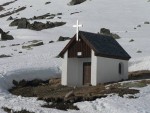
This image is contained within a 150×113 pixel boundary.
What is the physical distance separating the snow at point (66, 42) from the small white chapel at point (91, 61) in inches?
139

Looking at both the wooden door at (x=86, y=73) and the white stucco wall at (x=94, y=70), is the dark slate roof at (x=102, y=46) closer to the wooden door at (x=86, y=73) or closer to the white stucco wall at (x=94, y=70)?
the white stucco wall at (x=94, y=70)

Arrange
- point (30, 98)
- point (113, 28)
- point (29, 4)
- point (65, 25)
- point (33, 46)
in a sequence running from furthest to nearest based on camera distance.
Answer: 1. point (29, 4)
2. point (65, 25)
3. point (113, 28)
4. point (33, 46)
5. point (30, 98)

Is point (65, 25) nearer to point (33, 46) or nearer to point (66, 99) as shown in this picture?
point (33, 46)

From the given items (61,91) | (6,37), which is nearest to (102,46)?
(61,91)

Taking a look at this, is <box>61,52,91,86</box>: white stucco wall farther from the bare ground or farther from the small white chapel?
the bare ground

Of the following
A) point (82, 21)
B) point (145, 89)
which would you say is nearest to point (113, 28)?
point (82, 21)

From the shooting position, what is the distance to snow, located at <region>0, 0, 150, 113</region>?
27078mm

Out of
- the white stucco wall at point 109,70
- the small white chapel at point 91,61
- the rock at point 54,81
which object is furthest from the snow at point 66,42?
the white stucco wall at point 109,70

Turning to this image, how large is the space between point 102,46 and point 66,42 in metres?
26.1

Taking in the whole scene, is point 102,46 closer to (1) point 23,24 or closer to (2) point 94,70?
(2) point 94,70

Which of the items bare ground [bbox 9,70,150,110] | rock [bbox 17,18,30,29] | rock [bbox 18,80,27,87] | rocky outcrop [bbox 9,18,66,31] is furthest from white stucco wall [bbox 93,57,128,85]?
rock [bbox 17,18,30,29]

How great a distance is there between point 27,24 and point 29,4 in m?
34.5

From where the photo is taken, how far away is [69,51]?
3962cm

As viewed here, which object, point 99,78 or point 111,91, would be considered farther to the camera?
point 99,78
